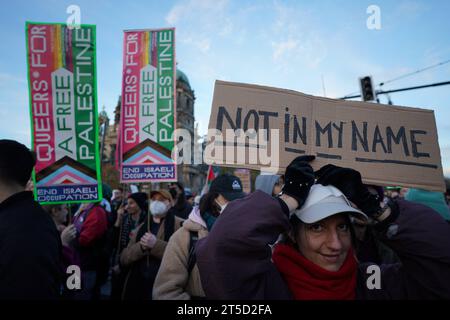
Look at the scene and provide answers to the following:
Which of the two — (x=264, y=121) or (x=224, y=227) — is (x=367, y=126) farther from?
(x=224, y=227)

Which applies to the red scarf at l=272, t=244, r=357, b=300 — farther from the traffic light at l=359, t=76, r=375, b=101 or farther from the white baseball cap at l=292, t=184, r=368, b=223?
the traffic light at l=359, t=76, r=375, b=101

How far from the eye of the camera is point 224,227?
142 cm

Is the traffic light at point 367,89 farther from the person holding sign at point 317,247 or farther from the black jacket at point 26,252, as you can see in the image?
the black jacket at point 26,252

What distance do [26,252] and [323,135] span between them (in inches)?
77.7

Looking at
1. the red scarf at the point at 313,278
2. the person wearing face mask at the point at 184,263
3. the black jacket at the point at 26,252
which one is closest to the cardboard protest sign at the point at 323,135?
the red scarf at the point at 313,278

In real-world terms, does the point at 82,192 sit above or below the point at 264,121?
below

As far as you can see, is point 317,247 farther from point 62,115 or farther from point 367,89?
point 367,89

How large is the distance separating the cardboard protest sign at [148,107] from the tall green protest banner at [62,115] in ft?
2.62

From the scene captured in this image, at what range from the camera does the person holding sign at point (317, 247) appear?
4.59ft

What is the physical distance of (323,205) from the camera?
1.53 m

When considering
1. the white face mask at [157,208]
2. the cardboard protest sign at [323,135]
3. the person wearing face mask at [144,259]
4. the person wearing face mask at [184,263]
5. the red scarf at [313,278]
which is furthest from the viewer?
the white face mask at [157,208]

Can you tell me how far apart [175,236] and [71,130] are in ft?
7.20

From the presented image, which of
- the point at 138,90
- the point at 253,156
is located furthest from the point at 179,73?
the point at 253,156

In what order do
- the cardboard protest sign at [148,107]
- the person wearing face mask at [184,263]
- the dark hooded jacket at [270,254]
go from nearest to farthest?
1. the dark hooded jacket at [270,254]
2. the person wearing face mask at [184,263]
3. the cardboard protest sign at [148,107]
